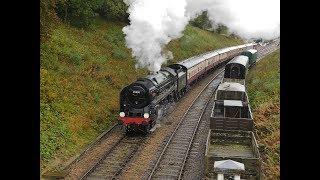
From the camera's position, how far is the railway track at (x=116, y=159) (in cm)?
1463

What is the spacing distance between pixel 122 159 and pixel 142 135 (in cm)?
344

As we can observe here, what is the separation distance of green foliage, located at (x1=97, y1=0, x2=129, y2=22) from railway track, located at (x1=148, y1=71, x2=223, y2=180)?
12.1 meters

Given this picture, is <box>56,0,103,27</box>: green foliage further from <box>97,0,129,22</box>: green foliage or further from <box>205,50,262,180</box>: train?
<box>205,50,262,180</box>: train

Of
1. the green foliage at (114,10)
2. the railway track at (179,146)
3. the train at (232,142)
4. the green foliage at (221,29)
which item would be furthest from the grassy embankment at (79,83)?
the green foliage at (221,29)

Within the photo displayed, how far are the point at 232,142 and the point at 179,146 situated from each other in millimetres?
2924

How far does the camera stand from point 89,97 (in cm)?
2184

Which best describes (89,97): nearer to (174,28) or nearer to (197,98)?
(197,98)

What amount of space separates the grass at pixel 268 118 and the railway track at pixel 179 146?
10.7 feet

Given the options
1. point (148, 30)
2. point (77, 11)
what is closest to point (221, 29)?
point (77, 11)

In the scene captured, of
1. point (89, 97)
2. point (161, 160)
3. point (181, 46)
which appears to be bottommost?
point (161, 160)

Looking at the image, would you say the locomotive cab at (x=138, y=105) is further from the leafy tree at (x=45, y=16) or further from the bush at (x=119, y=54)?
the bush at (x=119, y=54)
